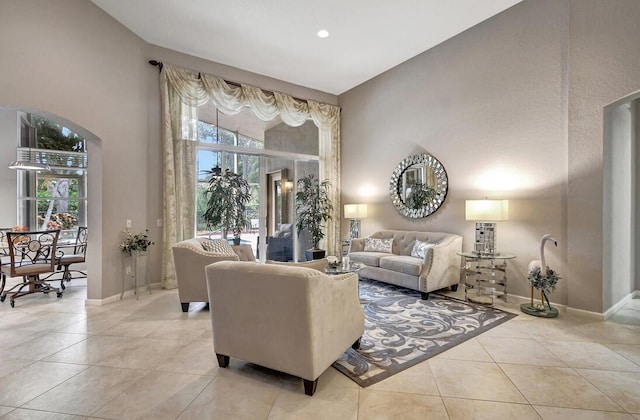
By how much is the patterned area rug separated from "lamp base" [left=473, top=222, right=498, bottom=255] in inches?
31.7

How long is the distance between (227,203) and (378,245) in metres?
2.86

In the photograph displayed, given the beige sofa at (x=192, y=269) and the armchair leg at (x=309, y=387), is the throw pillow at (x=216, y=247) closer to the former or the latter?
the beige sofa at (x=192, y=269)

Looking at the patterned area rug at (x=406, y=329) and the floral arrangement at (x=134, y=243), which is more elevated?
the floral arrangement at (x=134, y=243)


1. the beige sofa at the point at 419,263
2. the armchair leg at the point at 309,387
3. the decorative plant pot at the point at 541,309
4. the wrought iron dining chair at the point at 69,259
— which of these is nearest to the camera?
the armchair leg at the point at 309,387

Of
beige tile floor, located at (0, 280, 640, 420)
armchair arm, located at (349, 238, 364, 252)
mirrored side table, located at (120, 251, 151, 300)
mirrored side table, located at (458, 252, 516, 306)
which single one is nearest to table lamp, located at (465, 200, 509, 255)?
mirrored side table, located at (458, 252, 516, 306)

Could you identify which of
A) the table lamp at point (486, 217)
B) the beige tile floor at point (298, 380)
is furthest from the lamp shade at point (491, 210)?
the beige tile floor at point (298, 380)

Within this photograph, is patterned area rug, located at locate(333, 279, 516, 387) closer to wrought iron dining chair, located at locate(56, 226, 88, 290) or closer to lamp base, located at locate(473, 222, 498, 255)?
lamp base, located at locate(473, 222, 498, 255)

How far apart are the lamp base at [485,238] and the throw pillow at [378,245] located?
1385 millimetres

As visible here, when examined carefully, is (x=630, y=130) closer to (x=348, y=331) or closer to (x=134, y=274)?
(x=348, y=331)

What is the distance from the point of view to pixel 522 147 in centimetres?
400

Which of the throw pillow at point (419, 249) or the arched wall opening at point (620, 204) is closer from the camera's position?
the arched wall opening at point (620, 204)

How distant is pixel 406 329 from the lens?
10.2 feet

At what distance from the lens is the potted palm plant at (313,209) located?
651 centimetres

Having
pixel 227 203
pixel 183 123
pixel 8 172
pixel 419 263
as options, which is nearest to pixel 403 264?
pixel 419 263
